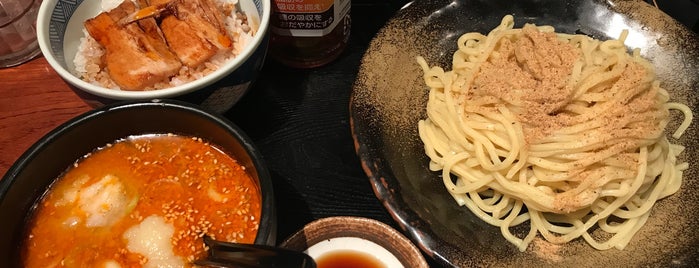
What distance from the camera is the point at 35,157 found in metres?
1.76

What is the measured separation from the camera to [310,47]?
8.43 feet

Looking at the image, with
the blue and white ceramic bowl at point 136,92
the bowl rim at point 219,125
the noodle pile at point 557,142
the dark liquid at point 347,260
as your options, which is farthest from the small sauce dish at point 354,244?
the blue and white ceramic bowl at point 136,92

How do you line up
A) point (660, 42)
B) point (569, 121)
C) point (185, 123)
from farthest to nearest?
1. point (660, 42)
2. point (569, 121)
3. point (185, 123)

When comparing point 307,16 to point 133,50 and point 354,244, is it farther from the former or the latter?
point 354,244

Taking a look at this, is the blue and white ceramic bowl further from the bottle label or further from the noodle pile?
the noodle pile

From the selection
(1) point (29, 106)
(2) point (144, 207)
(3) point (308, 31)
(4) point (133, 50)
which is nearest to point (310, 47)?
(3) point (308, 31)

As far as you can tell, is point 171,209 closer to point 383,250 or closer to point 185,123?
point 185,123

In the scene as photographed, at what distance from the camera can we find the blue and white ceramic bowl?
6.40 ft

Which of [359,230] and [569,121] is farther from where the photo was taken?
[569,121]

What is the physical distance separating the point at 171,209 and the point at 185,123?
0.99ft

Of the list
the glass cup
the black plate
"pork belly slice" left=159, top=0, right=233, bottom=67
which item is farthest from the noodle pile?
the glass cup

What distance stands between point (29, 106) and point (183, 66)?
0.83 m

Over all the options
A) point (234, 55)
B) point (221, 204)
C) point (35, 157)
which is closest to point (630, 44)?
point (234, 55)

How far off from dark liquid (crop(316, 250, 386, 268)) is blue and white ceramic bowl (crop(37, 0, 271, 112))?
0.69m
